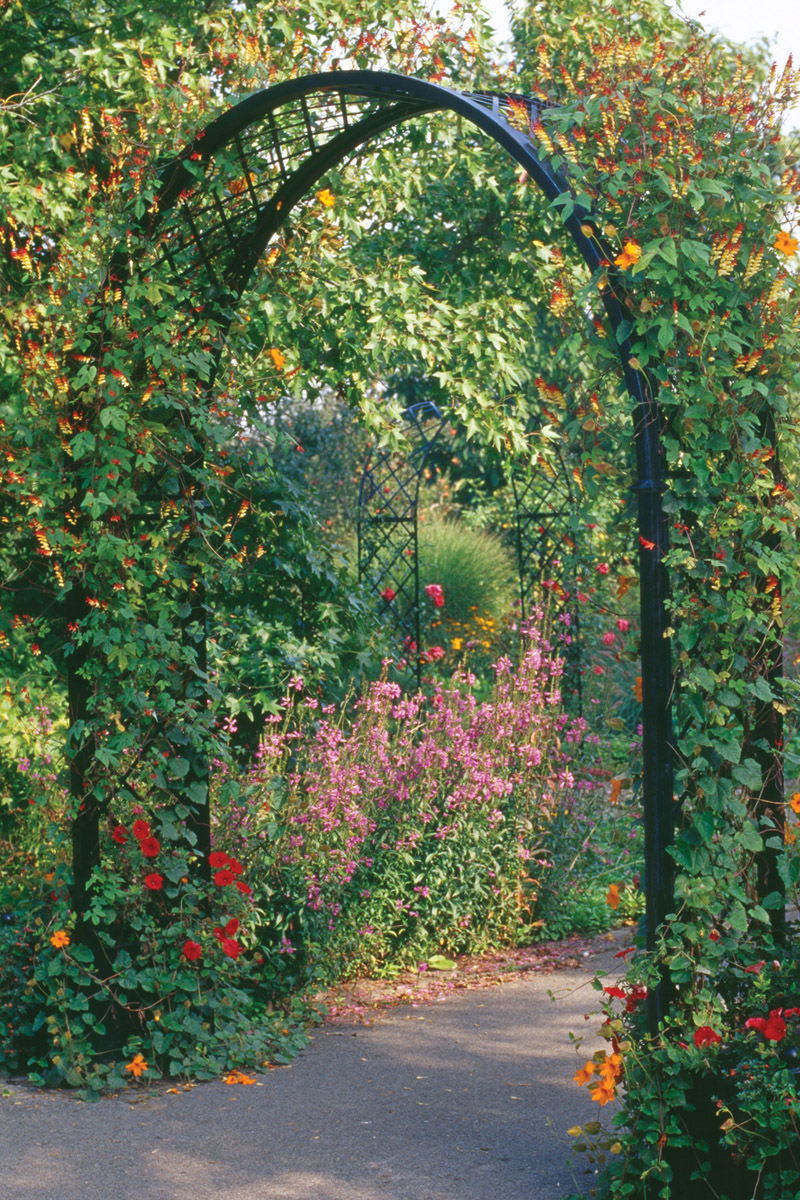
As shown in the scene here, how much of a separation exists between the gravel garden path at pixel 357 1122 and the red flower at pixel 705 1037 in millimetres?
645

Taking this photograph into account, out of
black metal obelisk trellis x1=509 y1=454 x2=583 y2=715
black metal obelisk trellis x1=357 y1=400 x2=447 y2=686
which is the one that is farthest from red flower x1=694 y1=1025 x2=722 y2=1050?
black metal obelisk trellis x1=357 y1=400 x2=447 y2=686

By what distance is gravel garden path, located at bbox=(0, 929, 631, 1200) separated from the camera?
3.04 metres

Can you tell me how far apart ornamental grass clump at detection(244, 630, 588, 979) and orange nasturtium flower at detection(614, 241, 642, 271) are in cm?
278

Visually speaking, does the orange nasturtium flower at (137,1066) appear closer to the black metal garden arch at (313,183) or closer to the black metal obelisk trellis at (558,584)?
the black metal garden arch at (313,183)

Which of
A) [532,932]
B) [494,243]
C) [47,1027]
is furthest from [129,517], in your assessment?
[494,243]

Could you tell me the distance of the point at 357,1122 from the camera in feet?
11.5

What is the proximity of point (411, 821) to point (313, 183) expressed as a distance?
9.07 ft

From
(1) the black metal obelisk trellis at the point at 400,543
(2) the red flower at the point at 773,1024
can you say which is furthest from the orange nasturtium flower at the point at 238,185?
(1) the black metal obelisk trellis at the point at 400,543

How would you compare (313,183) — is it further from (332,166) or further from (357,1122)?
(357,1122)

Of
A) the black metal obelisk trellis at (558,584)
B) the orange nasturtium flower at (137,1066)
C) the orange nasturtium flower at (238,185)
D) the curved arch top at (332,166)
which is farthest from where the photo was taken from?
the black metal obelisk trellis at (558,584)

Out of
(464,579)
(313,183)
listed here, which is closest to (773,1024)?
(313,183)

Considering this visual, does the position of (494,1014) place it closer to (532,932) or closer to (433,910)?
(433,910)

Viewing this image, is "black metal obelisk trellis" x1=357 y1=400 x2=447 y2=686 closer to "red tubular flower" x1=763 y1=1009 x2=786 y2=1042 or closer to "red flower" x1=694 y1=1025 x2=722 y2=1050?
"red flower" x1=694 y1=1025 x2=722 y2=1050

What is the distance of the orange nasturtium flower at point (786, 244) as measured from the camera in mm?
2631
